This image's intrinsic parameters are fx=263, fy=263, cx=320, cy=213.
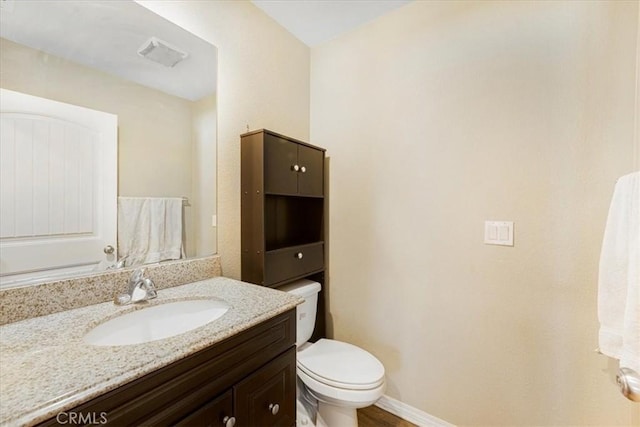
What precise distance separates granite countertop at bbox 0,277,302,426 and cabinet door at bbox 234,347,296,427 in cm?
18

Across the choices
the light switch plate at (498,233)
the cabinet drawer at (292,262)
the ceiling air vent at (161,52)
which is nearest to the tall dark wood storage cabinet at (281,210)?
the cabinet drawer at (292,262)

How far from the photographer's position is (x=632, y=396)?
646mm

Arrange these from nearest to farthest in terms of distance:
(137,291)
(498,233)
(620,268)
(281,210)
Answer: (620,268), (137,291), (498,233), (281,210)

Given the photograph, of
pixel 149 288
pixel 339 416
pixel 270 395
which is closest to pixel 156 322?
pixel 149 288

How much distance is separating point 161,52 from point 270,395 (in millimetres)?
1481

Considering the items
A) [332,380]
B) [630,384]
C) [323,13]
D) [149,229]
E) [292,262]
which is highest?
[323,13]

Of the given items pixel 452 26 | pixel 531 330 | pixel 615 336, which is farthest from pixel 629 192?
pixel 452 26

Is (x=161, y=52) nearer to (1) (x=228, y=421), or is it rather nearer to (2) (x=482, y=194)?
(1) (x=228, y=421)

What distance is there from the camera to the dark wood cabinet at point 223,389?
1.88 feet

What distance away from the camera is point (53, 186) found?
35.7 inches

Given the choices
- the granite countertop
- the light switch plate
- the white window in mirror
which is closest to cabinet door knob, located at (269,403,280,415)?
the granite countertop

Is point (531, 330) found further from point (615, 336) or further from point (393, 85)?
point (393, 85)

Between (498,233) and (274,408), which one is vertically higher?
(498,233)

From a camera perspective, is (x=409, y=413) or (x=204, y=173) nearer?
(x=204, y=173)
